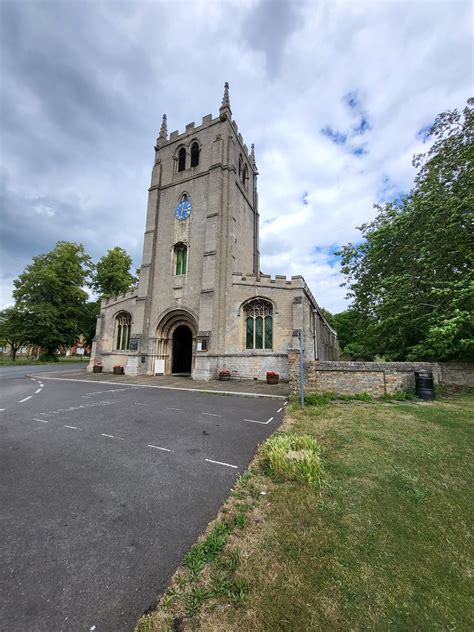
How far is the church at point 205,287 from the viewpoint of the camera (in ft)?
57.3

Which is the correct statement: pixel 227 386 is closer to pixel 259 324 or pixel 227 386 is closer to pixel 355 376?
pixel 259 324

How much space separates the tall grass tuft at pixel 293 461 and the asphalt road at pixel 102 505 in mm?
475

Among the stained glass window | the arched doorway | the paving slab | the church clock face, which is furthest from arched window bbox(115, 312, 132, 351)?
the stained glass window

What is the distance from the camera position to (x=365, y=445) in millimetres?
4852

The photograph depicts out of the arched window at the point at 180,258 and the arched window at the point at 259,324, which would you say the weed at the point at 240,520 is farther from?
the arched window at the point at 180,258

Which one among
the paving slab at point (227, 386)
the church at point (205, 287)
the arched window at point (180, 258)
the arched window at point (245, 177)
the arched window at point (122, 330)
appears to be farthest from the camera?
the arched window at point (245, 177)

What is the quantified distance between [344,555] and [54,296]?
37.6 metres

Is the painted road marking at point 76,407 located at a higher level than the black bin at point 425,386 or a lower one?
Result: lower

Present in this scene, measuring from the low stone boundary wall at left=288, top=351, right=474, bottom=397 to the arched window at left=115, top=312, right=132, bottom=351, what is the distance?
18180 millimetres

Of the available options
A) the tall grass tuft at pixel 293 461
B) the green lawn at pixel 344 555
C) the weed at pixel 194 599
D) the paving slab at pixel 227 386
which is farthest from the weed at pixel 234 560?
the paving slab at pixel 227 386

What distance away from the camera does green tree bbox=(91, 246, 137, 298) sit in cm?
3288

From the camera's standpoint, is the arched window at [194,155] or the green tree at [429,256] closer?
the green tree at [429,256]

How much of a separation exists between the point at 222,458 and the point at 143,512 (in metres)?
1.72

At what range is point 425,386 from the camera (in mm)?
9094
